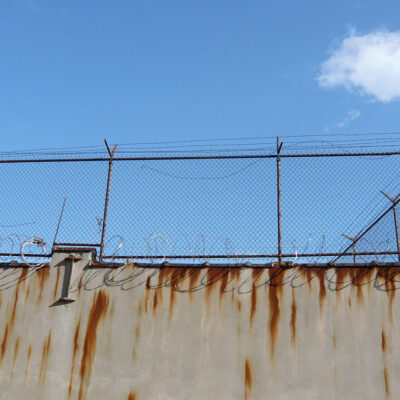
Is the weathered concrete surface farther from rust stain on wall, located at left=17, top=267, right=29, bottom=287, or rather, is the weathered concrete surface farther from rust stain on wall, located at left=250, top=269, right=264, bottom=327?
rust stain on wall, located at left=17, top=267, right=29, bottom=287

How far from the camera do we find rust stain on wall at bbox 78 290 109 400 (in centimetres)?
607

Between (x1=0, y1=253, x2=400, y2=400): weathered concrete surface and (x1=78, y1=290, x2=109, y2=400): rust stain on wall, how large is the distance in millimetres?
15

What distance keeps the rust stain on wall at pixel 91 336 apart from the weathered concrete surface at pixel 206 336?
0.01 metres

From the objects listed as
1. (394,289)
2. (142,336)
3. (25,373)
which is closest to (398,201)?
(394,289)

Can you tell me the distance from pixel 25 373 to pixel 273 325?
3.58 meters

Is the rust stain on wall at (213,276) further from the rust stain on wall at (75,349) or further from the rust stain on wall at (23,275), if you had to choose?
the rust stain on wall at (23,275)

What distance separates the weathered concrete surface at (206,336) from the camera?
19.1 ft

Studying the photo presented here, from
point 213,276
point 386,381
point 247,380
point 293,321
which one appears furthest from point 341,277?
point 247,380

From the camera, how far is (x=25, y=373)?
6.24 meters

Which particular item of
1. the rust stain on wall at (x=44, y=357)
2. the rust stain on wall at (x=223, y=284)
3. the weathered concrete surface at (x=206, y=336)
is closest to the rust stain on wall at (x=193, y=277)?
the weathered concrete surface at (x=206, y=336)

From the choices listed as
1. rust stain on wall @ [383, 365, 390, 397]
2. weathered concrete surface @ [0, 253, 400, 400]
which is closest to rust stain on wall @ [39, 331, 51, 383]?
weathered concrete surface @ [0, 253, 400, 400]

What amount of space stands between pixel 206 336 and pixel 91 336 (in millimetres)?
1655

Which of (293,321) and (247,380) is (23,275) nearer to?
(247,380)

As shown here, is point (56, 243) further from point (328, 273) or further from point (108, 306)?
point (328, 273)
